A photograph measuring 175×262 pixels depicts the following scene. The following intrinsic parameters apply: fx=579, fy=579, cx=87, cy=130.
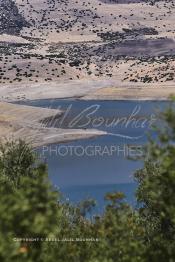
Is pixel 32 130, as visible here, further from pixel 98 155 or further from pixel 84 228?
pixel 84 228

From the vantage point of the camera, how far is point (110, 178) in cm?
12444

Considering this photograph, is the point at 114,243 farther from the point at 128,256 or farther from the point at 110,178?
the point at 110,178

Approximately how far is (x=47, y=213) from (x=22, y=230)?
1269mm

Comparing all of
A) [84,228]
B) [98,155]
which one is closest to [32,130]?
Answer: [98,155]

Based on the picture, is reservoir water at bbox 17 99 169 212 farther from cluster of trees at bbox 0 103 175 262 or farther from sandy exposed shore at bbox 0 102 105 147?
cluster of trees at bbox 0 103 175 262

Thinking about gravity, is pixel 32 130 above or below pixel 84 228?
below

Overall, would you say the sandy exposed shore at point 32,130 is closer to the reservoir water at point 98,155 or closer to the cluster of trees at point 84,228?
the reservoir water at point 98,155

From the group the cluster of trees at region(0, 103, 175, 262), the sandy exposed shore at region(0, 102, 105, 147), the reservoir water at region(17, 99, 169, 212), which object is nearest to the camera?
the cluster of trees at region(0, 103, 175, 262)

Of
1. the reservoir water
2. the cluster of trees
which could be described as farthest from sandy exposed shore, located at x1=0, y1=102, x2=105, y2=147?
the cluster of trees

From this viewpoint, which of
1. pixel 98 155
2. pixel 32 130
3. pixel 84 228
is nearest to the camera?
pixel 84 228

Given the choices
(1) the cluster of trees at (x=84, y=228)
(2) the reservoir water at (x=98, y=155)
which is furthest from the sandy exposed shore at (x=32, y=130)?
(1) the cluster of trees at (x=84, y=228)

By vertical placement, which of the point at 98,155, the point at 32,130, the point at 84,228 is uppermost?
the point at 84,228

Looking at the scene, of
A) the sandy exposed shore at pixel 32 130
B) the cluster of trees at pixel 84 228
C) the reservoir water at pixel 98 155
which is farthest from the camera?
the sandy exposed shore at pixel 32 130

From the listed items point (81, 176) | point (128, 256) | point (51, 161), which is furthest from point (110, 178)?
point (128, 256)
